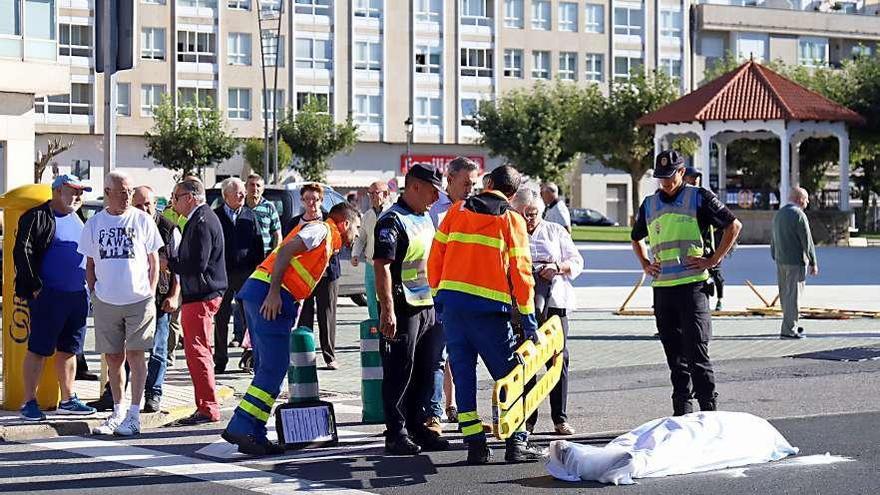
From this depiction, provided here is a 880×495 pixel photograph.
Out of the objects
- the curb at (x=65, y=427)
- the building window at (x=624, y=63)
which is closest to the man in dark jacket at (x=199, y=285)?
the curb at (x=65, y=427)

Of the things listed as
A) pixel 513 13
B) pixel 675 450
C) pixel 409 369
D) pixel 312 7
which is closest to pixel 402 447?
pixel 409 369

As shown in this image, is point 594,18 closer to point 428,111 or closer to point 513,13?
point 513,13

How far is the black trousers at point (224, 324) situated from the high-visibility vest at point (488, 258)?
567 cm

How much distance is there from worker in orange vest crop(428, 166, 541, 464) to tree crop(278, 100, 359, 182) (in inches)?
2335

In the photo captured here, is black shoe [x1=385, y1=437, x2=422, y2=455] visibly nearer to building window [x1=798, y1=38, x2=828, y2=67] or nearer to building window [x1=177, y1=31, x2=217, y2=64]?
building window [x1=177, y1=31, x2=217, y2=64]

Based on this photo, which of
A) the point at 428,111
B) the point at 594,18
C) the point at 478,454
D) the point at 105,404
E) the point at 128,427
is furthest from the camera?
the point at 594,18

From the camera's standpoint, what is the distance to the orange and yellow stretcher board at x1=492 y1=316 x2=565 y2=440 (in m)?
8.91

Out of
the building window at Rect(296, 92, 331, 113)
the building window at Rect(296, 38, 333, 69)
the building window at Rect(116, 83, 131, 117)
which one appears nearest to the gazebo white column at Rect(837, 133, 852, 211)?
the building window at Rect(296, 92, 331, 113)

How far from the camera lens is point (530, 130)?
71.7 metres

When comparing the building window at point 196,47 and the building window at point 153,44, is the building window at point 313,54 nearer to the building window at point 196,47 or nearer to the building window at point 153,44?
the building window at point 196,47

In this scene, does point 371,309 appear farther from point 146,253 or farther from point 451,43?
point 451,43

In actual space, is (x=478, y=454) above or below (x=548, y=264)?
below

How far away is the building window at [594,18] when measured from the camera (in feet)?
268

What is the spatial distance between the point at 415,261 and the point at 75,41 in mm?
59903
